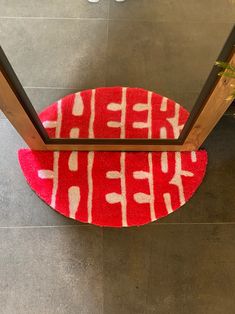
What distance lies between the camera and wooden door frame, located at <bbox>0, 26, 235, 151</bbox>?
718 millimetres

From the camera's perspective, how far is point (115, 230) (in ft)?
3.39

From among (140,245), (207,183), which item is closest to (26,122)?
(140,245)

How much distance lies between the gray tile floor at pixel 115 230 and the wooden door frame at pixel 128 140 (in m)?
0.12

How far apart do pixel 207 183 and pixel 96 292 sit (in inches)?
19.8

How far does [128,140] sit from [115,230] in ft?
0.98

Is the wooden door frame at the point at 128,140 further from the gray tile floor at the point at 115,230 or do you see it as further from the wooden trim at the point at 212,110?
the gray tile floor at the point at 115,230

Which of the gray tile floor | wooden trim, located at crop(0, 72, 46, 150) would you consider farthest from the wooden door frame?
the gray tile floor

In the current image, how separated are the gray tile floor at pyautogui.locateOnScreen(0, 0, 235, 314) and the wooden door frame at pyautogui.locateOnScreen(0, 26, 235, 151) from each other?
0.12 meters

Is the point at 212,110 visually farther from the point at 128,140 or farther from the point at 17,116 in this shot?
the point at 17,116

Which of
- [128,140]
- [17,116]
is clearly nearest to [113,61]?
[128,140]

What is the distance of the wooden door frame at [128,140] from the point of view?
0.72 metres

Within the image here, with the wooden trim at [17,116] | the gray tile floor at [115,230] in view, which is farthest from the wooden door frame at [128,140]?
the gray tile floor at [115,230]

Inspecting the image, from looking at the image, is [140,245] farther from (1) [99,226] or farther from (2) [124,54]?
(2) [124,54]

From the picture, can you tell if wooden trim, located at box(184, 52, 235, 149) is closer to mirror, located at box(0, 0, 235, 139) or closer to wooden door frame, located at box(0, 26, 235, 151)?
wooden door frame, located at box(0, 26, 235, 151)
